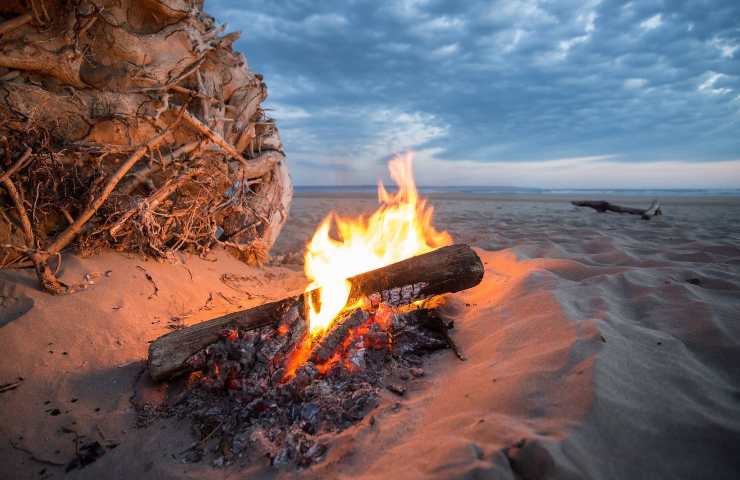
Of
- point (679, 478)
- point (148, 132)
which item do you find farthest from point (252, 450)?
point (148, 132)

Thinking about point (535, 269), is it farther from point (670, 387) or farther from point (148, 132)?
point (148, 132)

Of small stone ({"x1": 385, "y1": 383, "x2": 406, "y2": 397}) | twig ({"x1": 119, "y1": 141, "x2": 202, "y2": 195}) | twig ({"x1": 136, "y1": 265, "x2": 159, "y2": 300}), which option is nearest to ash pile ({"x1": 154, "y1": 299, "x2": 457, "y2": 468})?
small stone ({"x1": 385, "y1": 383, "x2": 406, "y2": 397})

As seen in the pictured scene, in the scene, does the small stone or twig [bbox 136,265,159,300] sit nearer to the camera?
the small stone

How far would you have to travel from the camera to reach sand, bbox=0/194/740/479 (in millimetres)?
1447

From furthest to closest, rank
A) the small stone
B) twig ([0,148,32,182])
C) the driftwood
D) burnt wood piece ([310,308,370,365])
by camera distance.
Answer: the driftwood, twig ([0,148,32,182]), burnt wood piece ([310,308,370,365]), the small stone

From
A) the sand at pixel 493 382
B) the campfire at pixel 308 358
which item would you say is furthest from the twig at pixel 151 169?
the campfire at pixel 308 358

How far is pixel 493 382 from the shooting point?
6.48ft

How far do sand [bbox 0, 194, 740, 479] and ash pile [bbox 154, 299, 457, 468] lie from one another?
99 millimetres

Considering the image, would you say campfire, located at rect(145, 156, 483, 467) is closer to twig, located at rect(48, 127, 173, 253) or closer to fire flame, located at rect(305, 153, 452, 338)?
fire flame, located at rect(305, 153, 452, 338)

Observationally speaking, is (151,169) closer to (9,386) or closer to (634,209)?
(9,386)

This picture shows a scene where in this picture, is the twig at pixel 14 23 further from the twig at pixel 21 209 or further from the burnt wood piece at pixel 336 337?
the burnt wood piece at pixel 336 337

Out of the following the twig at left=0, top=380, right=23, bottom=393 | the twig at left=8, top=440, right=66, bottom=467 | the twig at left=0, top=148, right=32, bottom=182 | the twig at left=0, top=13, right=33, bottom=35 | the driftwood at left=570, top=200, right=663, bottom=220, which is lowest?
the twig at left=8, top=440, right=66, bottom=467

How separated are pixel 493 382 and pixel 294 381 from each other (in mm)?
1212

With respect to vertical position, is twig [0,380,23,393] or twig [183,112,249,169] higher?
twig [183,112,249,169]
